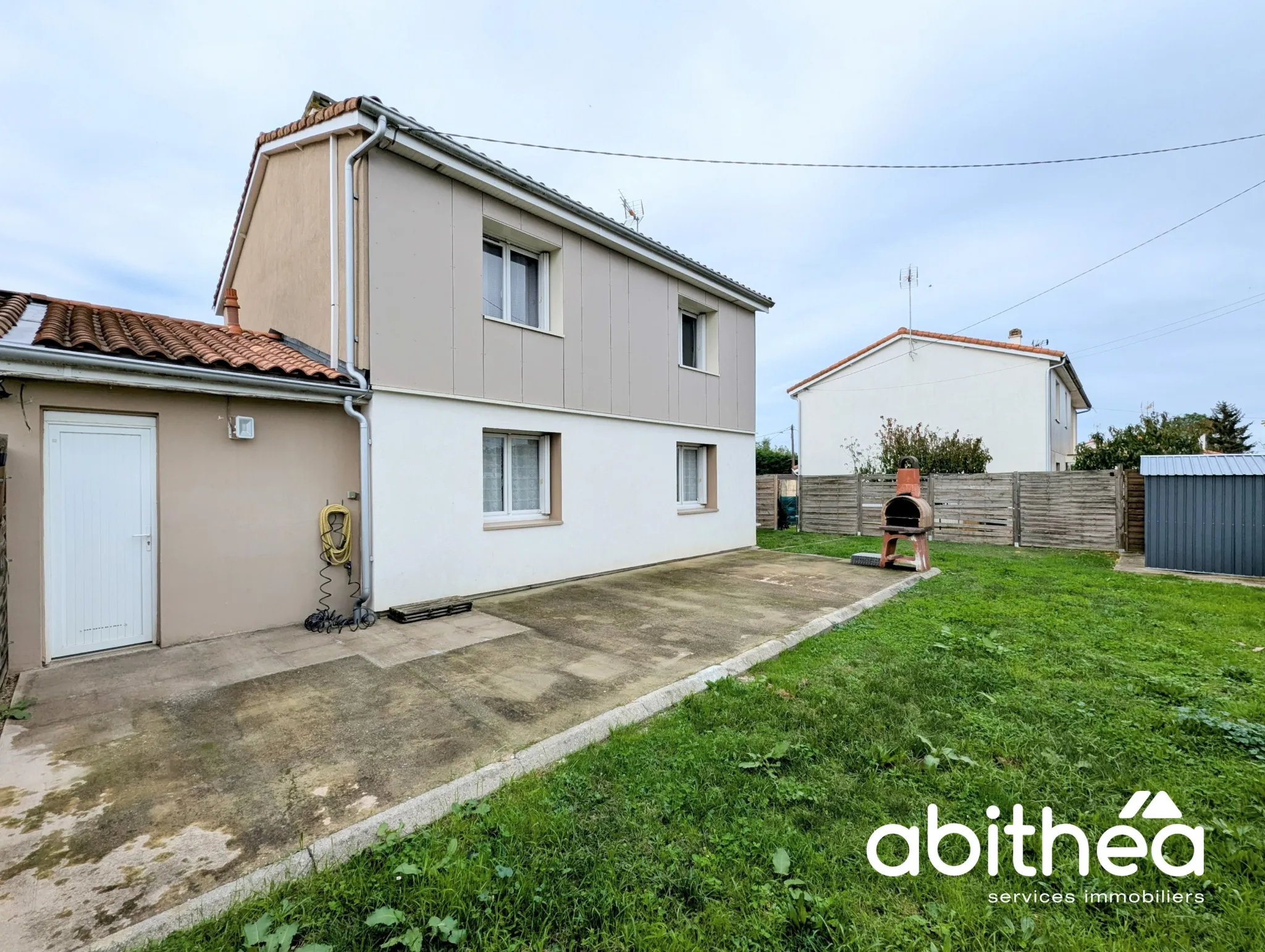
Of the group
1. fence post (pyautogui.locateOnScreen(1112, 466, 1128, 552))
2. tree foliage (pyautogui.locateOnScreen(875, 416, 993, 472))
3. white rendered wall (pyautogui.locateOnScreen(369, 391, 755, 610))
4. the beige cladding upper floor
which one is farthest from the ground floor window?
fence post (pyautogui.locateOnScreen(1112, 466, 1128, 552))

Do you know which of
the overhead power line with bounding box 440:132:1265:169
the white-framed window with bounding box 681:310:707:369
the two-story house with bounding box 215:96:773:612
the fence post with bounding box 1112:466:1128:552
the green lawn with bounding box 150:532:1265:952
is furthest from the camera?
the fence post with bounding box 1112:466:1128:552

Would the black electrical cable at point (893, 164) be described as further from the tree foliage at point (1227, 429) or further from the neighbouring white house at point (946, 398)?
the tree foliage at point (1227, 429)

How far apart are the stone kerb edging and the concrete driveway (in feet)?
0.31

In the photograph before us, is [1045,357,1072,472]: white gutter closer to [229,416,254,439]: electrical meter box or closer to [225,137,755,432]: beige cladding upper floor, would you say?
[225,137,755,432]: beige cladding upper floor

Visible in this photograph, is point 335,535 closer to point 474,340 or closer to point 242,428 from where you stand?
point 242,428

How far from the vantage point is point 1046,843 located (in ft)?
8.00

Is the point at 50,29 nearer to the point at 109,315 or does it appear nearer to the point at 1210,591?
the point at 109,315

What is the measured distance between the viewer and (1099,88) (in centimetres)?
941

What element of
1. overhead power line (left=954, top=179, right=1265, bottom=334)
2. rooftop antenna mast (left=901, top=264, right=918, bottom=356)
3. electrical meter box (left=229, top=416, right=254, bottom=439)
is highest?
rooftop antenna mast (left=901, top=264, right=918, bottom=356)

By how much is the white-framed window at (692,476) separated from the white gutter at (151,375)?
691 centimetres

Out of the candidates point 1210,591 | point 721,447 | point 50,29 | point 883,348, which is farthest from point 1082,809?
point 883,348

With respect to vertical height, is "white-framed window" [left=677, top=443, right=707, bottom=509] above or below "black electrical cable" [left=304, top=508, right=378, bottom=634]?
above

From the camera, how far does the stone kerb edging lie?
199 centimetres

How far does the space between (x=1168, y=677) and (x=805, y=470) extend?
64.8 ft
